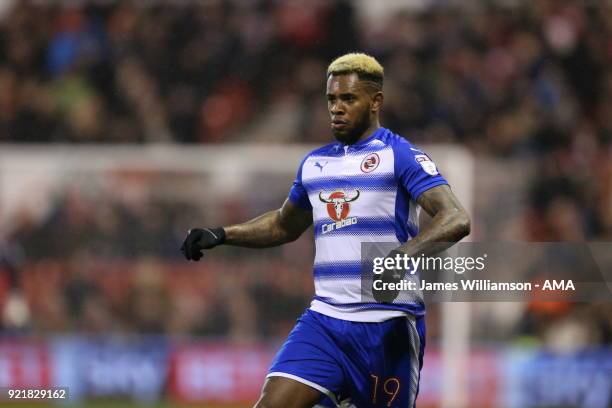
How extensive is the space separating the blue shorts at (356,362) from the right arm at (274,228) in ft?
2.55

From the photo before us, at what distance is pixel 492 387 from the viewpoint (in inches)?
550

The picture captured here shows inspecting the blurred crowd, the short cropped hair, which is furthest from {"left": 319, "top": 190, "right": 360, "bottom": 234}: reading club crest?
the blurred crowd

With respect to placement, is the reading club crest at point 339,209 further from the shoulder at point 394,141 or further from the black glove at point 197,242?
the black glove at point 197,242

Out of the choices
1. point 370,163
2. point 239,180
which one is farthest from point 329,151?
point 239,180

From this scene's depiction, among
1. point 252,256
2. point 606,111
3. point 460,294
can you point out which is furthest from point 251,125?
point 460,294

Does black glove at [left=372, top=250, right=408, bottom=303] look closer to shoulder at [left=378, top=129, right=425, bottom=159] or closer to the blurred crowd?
shoulder at [left=378, top=129, right=425, bottom=159]

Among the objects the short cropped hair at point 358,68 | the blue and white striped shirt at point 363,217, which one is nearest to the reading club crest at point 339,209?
the blue and white striped shirt at point 363,217

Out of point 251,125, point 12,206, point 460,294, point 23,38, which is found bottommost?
point 460,294

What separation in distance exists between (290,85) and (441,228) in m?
11.2

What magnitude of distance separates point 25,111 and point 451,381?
6.47 meters

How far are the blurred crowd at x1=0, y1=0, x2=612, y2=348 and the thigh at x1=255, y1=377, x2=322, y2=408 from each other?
8015 millimetres

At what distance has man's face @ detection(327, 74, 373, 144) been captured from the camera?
6465mm

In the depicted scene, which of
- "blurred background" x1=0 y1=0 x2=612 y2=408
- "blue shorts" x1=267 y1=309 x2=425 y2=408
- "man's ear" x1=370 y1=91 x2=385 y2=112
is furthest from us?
"blurred background" x1=0 y1=0 x2=612 y2=408

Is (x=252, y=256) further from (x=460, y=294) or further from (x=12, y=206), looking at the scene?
(x=460, y=294)
